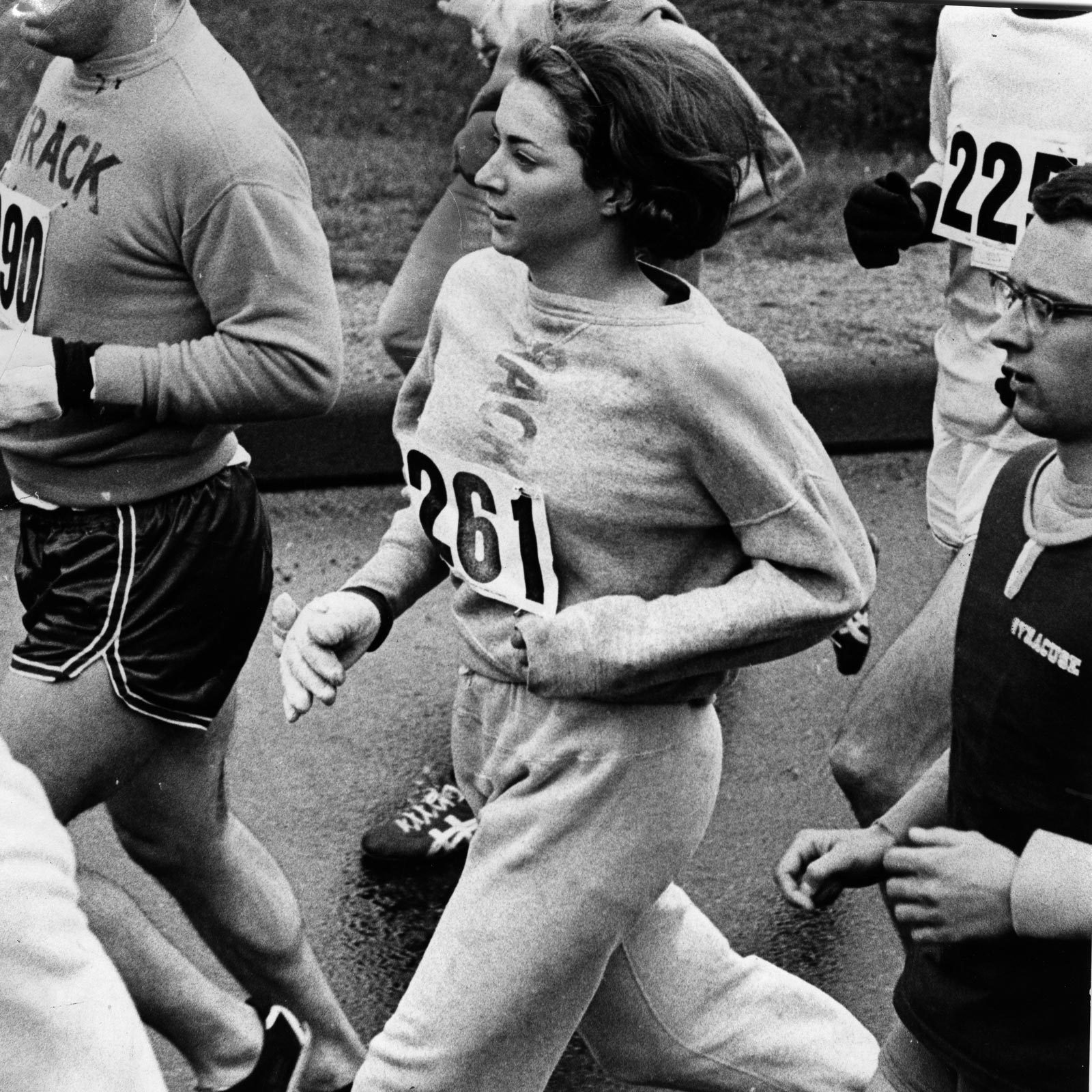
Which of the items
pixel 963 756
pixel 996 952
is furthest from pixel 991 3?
pixel 996 952

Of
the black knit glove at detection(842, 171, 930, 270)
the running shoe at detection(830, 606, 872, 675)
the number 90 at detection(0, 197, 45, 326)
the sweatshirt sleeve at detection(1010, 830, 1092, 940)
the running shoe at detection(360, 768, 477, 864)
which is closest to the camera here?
the sweatshirt sleeve at detection(1010, 830, 1092, 940)

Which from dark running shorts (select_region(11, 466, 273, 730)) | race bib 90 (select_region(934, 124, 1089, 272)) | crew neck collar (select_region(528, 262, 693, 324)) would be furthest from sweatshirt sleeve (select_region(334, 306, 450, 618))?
race bib 90 (select_region(934, 124, 1089, 272))

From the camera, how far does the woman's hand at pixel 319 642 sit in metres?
3.02

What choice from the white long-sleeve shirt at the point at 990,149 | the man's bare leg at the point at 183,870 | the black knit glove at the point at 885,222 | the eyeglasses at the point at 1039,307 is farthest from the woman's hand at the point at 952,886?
the black knit glove at the point at 885,222

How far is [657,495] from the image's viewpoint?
2938 millimetres

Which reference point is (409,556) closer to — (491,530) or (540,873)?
(491,530)

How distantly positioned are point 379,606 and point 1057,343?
3.43 ft

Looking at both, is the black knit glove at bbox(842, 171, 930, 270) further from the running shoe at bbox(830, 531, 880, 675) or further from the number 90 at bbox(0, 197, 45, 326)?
the number 90 at bbox(0, 197, 45, 326)

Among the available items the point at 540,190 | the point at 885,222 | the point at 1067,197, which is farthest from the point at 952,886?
the point at 885,222

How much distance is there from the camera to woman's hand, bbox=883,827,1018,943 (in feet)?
8.29

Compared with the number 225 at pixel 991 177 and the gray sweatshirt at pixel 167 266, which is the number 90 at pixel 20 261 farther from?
the number 225 at pixel 991 177

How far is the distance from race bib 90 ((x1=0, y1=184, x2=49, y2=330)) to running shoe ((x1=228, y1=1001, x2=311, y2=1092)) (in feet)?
3.83

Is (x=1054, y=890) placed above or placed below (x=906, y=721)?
above

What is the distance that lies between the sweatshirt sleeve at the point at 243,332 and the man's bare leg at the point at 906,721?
1081 mm
